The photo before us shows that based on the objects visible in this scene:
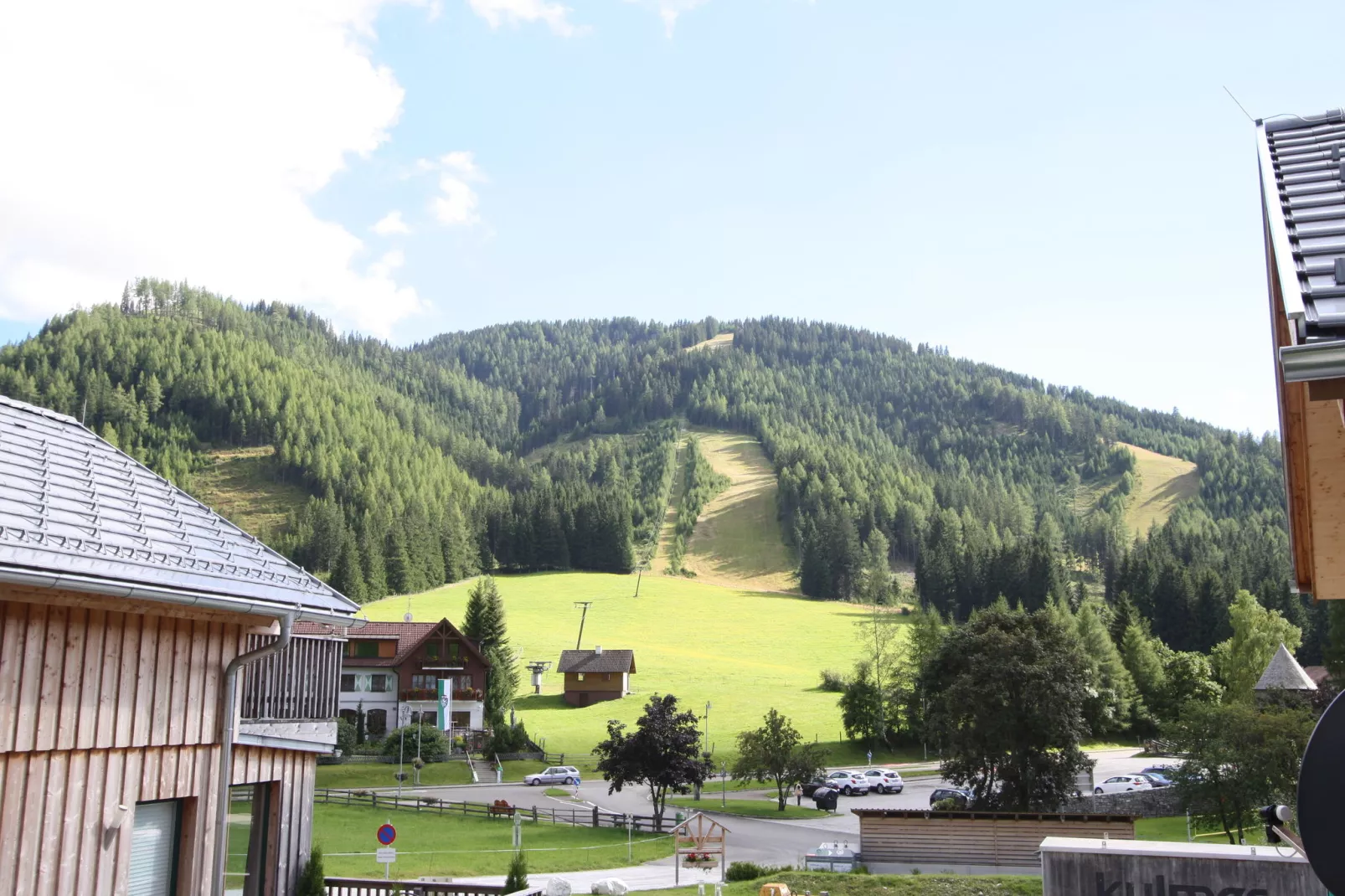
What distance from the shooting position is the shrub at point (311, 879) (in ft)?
43.9

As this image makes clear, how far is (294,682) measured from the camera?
13.3 metres

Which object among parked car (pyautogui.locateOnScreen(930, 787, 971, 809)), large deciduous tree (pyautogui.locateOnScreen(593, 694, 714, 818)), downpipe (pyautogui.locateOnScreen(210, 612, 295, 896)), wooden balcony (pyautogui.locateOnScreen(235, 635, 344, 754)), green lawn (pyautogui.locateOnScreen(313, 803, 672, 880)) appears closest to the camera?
downpipe (pyautogui.locateOnScreen(210, 612, 295, 896))

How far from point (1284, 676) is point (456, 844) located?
4049 centimetres

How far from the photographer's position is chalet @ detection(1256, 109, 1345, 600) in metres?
3.44

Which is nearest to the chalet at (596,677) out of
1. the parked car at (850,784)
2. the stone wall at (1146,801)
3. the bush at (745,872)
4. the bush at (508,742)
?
the bush at (508,742)

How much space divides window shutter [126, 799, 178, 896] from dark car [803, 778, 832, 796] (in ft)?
144

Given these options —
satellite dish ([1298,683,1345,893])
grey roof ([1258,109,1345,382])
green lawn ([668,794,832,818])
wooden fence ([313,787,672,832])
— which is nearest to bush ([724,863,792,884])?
wooden fence ([313,787,672,832])

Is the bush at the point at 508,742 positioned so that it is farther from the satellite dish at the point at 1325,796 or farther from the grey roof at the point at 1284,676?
the satellite dish at the point at 1325,796

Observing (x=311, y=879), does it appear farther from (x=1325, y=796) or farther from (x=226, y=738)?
(x=1325, y=796)

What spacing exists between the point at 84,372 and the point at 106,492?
8182 inches

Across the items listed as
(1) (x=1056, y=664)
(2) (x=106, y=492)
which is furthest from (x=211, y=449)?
(2) (x=106, y=492)

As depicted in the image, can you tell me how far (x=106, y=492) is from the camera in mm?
11008

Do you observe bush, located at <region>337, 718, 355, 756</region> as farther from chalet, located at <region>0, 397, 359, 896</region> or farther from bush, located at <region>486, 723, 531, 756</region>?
chalet, located at <region>0, 397, 359, 896</region>

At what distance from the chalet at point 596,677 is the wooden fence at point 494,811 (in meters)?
34.4
